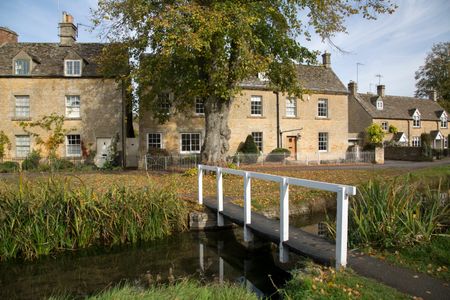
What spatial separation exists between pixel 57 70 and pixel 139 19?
13.9 metres

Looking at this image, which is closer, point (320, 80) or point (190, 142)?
point (190, 142)

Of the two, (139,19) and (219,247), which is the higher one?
(139,19)

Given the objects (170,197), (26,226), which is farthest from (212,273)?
(26,226)

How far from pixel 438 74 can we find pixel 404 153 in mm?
31054

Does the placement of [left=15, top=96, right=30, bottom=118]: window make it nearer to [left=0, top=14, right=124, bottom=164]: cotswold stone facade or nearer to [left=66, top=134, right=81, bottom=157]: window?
[left=0, top=14, right=124, bottom=164]: cotswold stone facade

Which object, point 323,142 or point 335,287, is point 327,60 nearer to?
point 323,142

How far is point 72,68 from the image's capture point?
24484 mm

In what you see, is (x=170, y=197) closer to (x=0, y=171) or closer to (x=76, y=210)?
(x=76, y=210)

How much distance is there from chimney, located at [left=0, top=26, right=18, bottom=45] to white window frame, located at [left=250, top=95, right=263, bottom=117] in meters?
20.1

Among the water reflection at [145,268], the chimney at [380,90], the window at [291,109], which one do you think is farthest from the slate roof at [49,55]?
the chimney at [380,90]

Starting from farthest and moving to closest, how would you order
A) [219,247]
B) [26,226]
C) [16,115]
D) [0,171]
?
[16,115] → [0,171] → [219,247] → [26,226]

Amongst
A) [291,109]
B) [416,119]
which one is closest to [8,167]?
[291,109]

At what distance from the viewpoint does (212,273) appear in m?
6.82

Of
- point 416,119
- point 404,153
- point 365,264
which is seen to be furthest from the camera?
point 416,119
